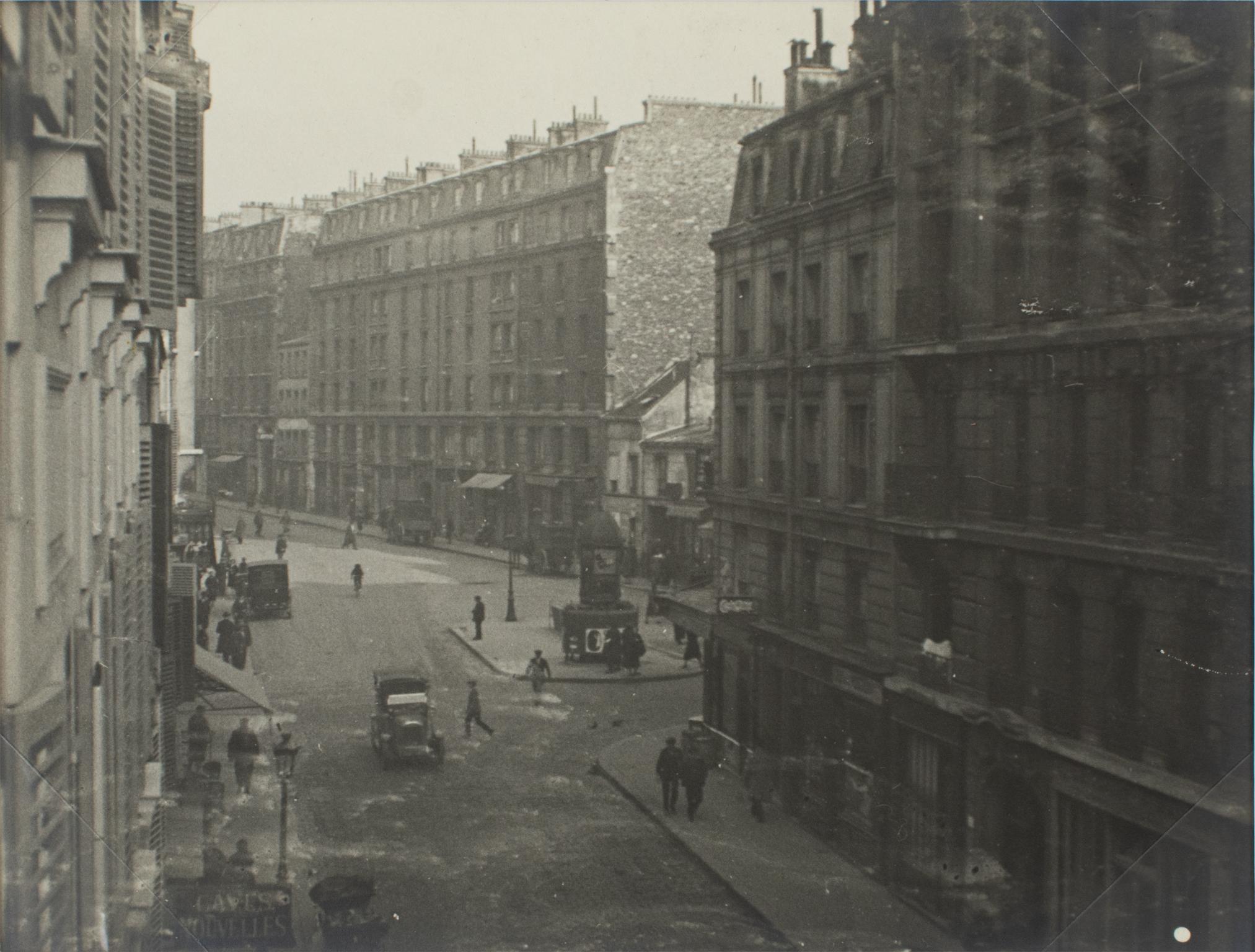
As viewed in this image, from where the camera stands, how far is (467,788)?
17.5ft

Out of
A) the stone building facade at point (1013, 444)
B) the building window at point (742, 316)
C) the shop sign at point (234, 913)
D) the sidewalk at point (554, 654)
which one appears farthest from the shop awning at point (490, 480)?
the shop sign at point (234, 913)

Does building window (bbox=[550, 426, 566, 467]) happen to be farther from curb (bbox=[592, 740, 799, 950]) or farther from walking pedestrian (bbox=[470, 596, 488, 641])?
curb (bbox=[592, 740, 799, 950])

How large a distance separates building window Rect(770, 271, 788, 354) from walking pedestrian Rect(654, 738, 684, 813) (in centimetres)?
196

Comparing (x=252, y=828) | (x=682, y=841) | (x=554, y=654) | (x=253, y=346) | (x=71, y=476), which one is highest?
(x=253, y=346)

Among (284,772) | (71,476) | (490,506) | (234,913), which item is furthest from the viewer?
(490,506)

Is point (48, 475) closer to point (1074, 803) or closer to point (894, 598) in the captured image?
point (894, 598)

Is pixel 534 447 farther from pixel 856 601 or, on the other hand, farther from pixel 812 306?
pixel 856 601

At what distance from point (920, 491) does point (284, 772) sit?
317cm

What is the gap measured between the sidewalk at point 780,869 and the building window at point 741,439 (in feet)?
4.24

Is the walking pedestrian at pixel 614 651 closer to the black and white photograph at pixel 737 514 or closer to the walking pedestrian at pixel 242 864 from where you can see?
the black and white photograph at pixel 737 514

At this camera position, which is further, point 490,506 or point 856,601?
point 490,506

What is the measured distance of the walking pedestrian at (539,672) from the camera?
5.49 m

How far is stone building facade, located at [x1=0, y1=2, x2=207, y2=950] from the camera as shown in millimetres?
3242

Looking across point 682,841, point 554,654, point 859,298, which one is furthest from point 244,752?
point 859,298
